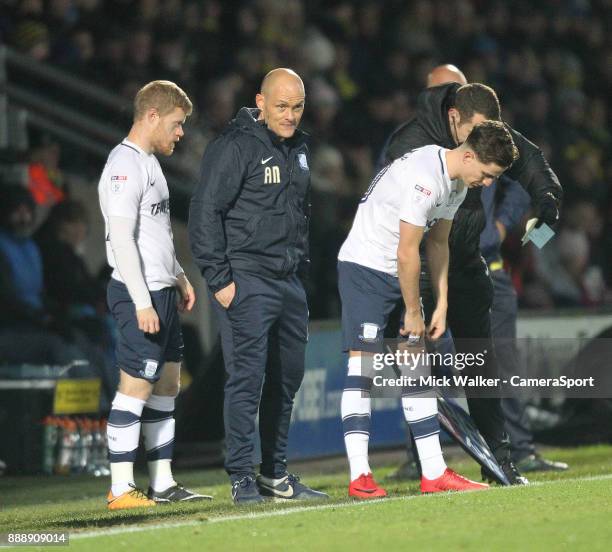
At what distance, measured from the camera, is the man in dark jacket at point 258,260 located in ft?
24.2

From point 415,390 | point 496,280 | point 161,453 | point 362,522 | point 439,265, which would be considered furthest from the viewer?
point 496,280

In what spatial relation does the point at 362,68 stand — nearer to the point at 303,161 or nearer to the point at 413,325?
the point at 303,161

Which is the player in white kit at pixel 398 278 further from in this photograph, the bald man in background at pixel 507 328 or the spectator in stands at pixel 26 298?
the spectator in stands at pixel 26 298

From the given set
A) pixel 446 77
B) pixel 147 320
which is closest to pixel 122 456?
pixel 147 320

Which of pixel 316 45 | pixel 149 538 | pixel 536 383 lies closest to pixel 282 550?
pixel 149 538

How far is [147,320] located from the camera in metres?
7.29

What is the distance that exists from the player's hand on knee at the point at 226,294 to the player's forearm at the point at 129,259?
36 cm

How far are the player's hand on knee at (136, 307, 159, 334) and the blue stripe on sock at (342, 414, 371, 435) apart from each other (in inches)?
42.3

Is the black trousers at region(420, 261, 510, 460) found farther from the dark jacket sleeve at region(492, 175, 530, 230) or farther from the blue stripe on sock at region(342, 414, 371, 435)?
the dark jacket sleeve at region(492, 175, 530, 230)

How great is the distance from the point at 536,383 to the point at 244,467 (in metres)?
4.23

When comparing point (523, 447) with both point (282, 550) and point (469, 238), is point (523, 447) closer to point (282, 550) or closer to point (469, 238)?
point (469, 238)

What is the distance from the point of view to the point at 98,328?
11227 mm

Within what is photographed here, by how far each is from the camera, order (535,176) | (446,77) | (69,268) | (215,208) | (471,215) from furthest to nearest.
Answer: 1. (69,268)
2. (446,77)
3. (535,176)
4. (471,215)
5. (215,208)

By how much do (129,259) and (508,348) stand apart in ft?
10.1
